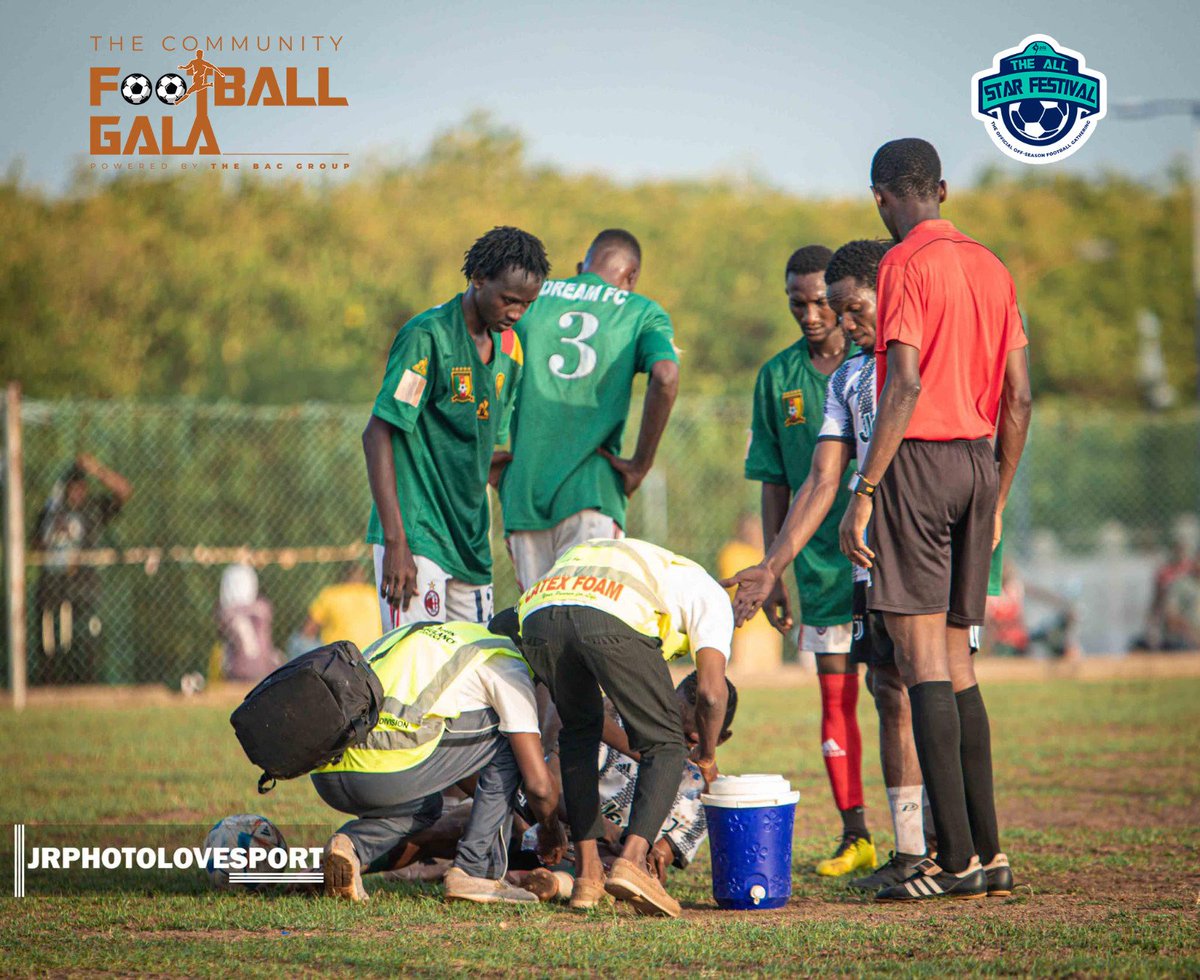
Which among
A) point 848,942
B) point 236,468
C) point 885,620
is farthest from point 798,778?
point 236,468

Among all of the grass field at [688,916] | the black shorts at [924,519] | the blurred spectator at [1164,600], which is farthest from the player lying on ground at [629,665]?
the blurred spectator at [1164,600]

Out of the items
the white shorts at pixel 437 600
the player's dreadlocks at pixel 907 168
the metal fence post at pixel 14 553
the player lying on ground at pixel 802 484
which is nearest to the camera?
the player's dreadlocks at pixel 907 168

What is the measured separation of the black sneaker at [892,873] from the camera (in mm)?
5363

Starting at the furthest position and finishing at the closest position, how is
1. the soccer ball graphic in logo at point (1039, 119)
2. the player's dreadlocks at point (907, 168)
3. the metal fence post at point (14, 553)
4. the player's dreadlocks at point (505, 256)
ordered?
1. the metal fence post at point (14, 553)
2. the soccer ball graphic in logo at point (1039, 119)
3. the player's dreadlocks at point (505, 256)
4. the player's dreadlocks at point (907, 168)

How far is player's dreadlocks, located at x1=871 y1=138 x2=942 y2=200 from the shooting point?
543 cm

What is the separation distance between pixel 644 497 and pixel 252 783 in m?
8.32

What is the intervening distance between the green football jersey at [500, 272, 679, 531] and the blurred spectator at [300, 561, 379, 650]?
712 cm

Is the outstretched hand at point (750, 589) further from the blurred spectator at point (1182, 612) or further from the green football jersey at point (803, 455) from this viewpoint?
the blurred spectator at point (1182, 612)

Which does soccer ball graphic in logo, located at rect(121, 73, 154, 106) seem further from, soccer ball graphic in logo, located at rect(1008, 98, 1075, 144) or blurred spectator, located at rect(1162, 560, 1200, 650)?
blurred spectator, located at rect(1162, 560, 1200, 650)

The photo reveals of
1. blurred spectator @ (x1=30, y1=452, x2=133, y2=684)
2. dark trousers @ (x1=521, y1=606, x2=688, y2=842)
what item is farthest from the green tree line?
dark trousers @ (x1=521, y1=606, x2=688, y2=842)

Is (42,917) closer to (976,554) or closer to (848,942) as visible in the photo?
(848,942)

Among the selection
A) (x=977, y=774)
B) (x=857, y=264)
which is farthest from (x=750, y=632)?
(x=977, y=774)

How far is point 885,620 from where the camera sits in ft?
17.3

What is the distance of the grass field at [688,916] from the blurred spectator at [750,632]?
656cm
